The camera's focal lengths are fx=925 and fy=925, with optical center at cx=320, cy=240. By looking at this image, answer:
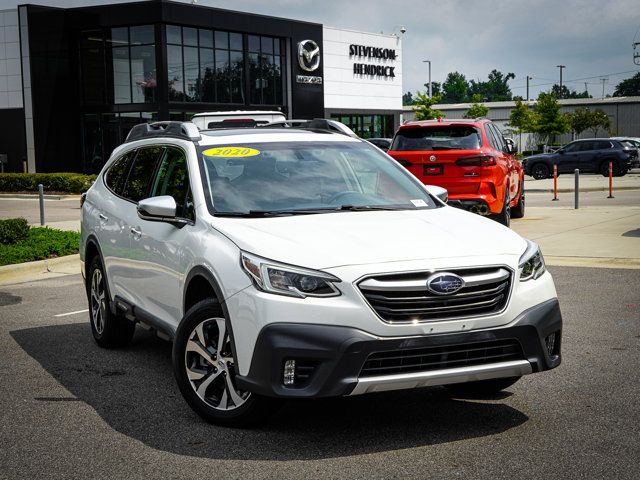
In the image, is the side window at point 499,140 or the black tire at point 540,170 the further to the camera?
the black tire at point 540,170

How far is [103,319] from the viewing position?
775cm

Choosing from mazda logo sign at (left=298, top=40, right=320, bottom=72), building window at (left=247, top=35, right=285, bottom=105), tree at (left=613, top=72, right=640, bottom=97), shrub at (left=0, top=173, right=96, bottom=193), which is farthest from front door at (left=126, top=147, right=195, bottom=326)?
tree at (left=613, top=72, right=640, bottom=97)

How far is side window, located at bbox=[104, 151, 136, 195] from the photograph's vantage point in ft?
25.1

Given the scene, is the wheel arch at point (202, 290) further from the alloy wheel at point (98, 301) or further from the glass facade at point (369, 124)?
the glass facade at point (369, 124)

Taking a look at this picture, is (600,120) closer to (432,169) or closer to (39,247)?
(432,169)

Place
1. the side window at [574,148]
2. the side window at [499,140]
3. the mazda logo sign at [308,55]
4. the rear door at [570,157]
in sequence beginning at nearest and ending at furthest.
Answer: the side window at [499,140] < the rear door at [570,157] < the side window at [574,148] < the mazda logo sign at [308,55]

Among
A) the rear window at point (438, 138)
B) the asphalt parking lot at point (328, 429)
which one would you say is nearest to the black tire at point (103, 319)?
the asphalt parking lot at point (328, 429)

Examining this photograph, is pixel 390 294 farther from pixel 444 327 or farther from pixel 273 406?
pixel 273 406

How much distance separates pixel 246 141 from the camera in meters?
6.50

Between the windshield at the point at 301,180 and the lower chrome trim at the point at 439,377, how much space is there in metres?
1.45

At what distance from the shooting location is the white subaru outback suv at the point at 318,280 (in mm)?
4758

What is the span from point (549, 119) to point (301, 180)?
76.9 metres

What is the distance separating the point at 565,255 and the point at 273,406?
856 centimetres

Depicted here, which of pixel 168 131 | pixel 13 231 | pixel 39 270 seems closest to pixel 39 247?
pixel 13 231
